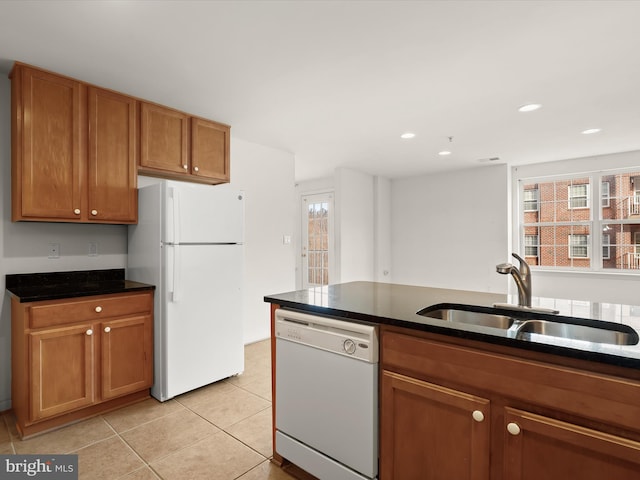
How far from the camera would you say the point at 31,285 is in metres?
2.50

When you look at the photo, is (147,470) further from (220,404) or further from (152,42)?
(152,42)

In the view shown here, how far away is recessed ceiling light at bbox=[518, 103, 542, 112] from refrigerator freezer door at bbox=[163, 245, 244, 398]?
275 centimetres

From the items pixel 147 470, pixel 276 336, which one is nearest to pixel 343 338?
pixel 276 336

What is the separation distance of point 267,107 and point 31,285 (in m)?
2.26

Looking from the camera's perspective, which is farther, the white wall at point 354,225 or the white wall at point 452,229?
the white wall at point 354,225

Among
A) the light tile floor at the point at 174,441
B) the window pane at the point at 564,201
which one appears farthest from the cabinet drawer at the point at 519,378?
the window pane at the point at 564,201

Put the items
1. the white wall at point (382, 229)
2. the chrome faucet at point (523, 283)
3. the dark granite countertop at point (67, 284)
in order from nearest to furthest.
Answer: the chrome faucet at point (523, 283), the dark granite countertop at point (67, 284), the white wall at point (382, 229)

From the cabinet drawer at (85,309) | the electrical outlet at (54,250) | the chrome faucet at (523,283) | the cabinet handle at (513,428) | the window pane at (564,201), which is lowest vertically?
the cabinet handle at (513,428)

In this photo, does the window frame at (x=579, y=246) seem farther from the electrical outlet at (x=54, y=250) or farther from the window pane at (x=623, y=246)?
the electrical outlet at (x=54, y=250)

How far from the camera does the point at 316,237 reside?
6.69 metres

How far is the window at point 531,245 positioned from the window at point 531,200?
0.43m

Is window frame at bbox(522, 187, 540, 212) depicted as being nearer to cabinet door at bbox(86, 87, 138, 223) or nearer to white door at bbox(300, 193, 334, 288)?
white door at bbox(300, 193, 334, 288)

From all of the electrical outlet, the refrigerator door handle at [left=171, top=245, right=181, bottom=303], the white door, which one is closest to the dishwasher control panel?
the refrigerator door handle at [left=171, top=245, right=181, bottom=303]

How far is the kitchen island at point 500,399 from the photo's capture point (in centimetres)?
98
